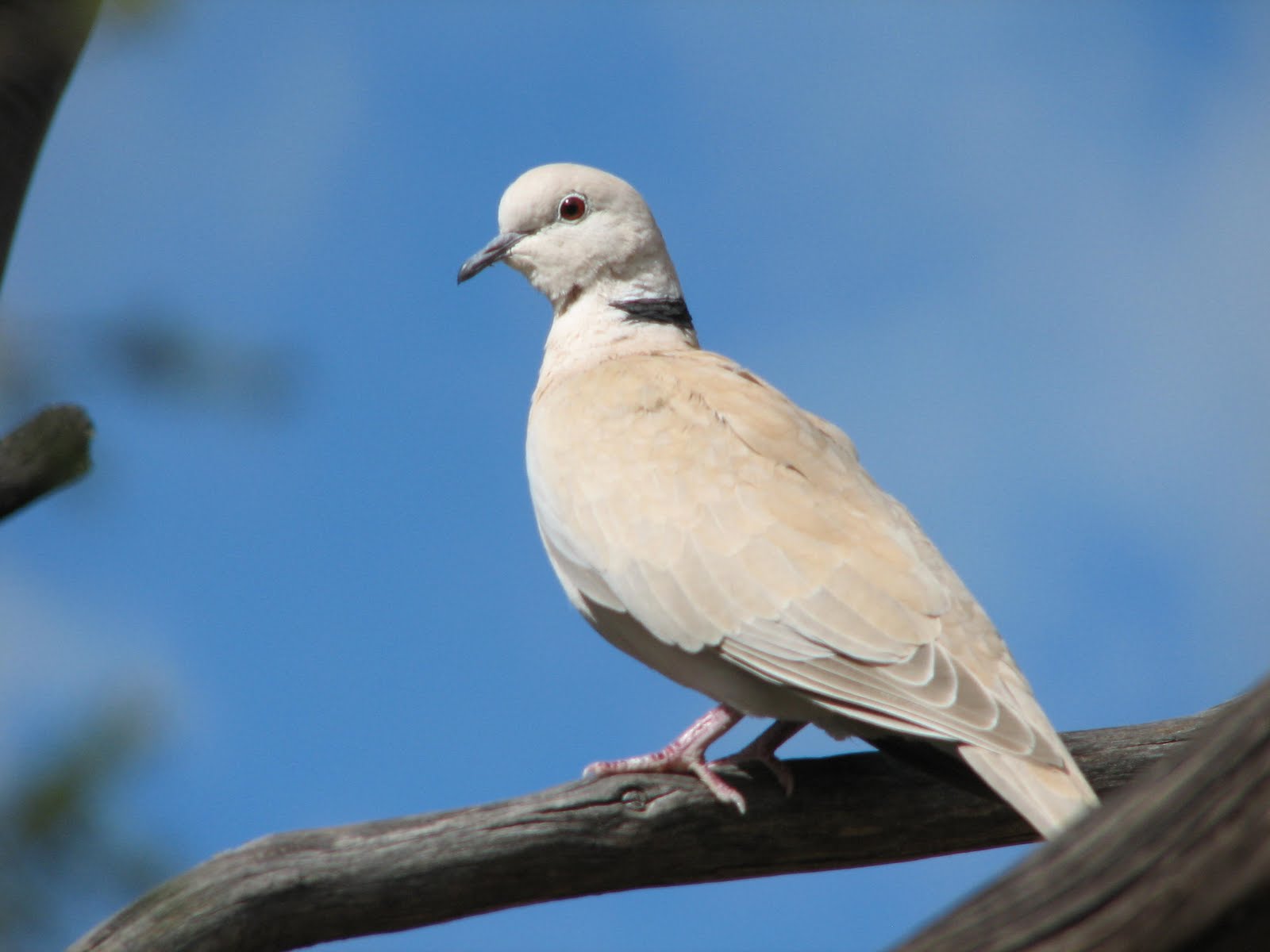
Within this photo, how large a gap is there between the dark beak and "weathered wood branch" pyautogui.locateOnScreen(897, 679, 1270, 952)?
A: 3.58m

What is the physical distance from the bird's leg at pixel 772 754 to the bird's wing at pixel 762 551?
38cm

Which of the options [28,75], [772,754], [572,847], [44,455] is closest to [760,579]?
[772,754]

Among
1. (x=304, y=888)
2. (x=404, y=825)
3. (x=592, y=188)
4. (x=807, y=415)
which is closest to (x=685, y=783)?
(x=404, y=825)

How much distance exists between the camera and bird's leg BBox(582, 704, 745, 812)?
3.37 m

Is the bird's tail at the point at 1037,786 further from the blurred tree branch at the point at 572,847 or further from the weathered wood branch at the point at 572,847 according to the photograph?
the weathered wood branch at the point at 572,847

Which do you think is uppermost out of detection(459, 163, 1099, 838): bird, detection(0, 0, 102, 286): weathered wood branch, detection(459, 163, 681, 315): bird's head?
detection(459, 163, 681, 315): bird's head

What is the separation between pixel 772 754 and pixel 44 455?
204cm

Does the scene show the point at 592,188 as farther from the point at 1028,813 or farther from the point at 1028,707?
the point at 1028,813

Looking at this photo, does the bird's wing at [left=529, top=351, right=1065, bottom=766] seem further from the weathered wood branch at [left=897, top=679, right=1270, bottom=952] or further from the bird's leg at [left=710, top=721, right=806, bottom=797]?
the weathered wood branch at [left=897, top=679, right=1270, bottom=952]

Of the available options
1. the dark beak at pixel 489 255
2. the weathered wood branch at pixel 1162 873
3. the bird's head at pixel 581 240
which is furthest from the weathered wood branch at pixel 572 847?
the dark beak at pixel 489 255

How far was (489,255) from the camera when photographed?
4828 millimetres

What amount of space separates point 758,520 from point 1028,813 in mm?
1053

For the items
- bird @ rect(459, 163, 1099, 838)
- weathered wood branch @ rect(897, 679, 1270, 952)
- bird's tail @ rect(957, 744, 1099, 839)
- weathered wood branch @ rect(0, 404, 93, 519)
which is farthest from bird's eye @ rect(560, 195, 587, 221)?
weathered wood branch @ rect(897, 679, 1270, 952)

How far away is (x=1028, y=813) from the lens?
266 cm
